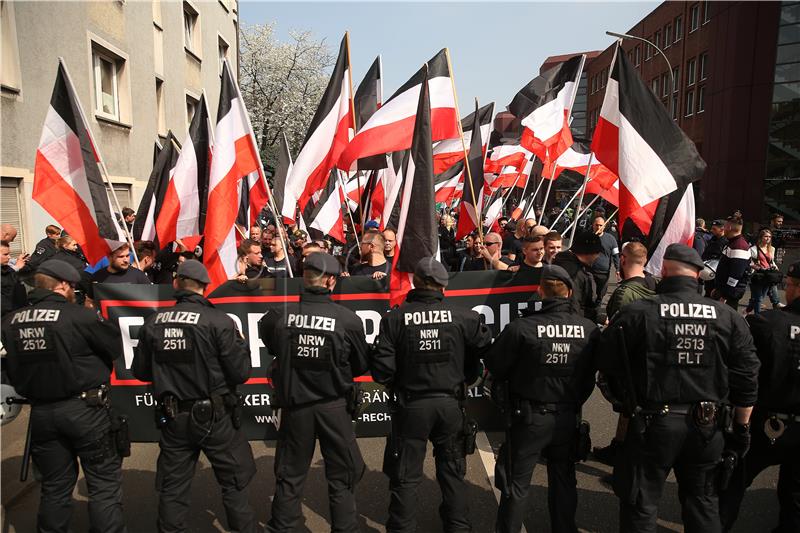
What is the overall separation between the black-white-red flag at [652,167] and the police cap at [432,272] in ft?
6.84

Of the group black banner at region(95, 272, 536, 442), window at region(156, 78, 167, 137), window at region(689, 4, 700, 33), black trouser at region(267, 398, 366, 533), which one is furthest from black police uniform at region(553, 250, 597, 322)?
window at region(689, 4, 700, 33)

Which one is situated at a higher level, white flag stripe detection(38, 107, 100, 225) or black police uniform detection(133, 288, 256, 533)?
white flag stripe detection(38, 107, 100, 225)

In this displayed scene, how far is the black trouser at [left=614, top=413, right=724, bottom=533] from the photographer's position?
3189mm

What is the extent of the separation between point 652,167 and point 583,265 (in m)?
1.05

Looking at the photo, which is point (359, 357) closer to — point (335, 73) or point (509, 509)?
point (509, 509)

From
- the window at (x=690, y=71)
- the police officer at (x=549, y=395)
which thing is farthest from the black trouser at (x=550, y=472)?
the window at (x=690, y=71)

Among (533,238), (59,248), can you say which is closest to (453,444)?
(533,238)

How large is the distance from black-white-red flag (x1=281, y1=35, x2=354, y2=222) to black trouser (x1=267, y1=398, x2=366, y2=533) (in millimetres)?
2630

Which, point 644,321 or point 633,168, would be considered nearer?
point 644,321

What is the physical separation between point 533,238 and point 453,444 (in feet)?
8.11

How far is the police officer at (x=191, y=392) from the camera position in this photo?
343cm

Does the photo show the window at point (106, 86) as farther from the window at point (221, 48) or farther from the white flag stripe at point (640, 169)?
the white flag stripe at point (640, 169)

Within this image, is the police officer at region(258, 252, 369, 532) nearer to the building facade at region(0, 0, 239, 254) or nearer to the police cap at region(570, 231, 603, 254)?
the police cap at region(570, 231, 603, 254)

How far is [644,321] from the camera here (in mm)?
3266
